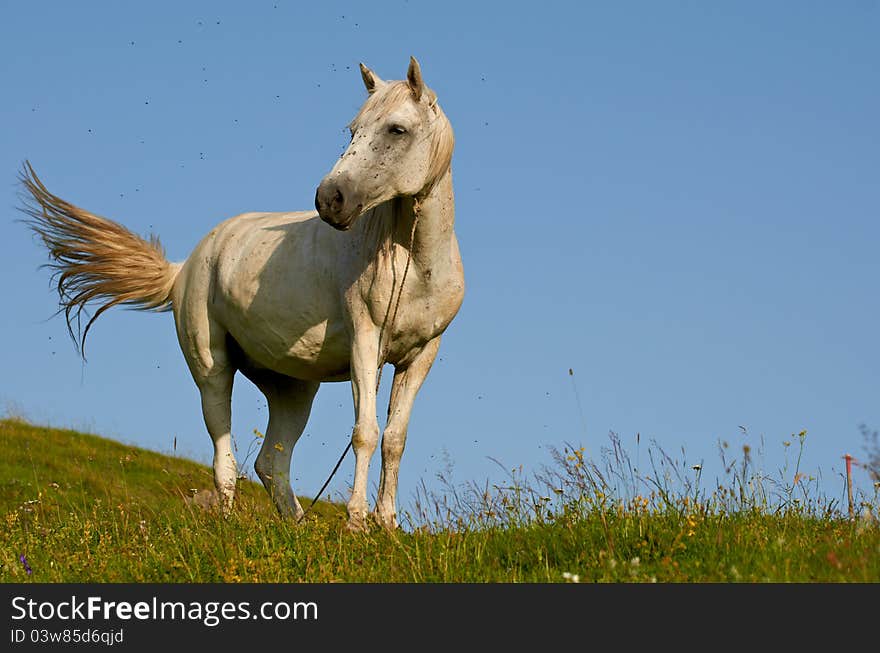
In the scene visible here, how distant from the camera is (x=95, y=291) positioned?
11.3m

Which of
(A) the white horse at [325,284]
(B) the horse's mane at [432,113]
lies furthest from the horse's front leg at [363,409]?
(B) the horse's mane at [432,113]

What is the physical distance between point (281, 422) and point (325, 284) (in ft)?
7.09

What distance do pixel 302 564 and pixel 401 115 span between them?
3.20 metres

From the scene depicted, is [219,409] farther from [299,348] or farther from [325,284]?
[325,284]

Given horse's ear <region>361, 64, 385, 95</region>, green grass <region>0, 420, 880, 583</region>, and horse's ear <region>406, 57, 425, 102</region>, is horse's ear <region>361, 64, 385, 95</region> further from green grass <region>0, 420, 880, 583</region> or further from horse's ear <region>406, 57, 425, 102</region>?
green grass <region>0, 420, 880, 583</region>

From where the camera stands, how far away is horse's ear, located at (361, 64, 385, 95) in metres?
8.09

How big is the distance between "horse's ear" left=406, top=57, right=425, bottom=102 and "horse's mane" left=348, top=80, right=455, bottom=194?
0.04 m

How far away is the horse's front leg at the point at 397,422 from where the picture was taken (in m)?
8.49

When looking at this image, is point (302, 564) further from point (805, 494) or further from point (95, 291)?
point (95, 291)

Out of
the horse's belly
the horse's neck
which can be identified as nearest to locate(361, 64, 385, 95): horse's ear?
the horse's neck

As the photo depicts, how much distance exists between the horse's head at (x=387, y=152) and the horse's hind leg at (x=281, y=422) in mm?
3467

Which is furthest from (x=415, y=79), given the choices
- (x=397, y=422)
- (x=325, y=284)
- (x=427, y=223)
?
(x=397, y=422)

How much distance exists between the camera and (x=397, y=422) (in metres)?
8.61
